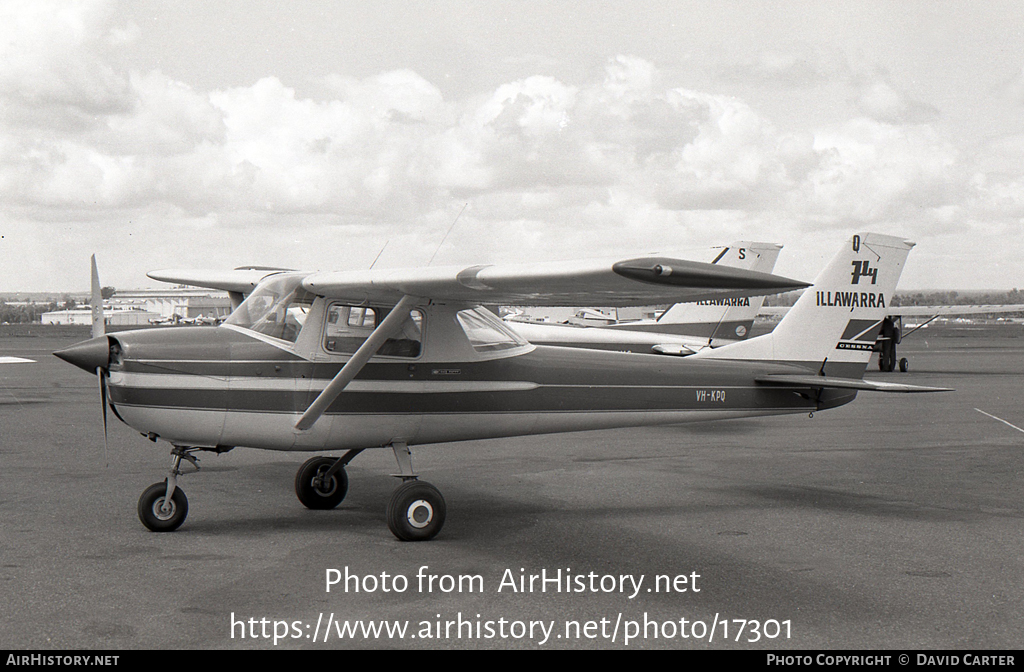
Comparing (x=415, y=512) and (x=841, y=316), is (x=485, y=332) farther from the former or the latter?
(x=841, y=316)

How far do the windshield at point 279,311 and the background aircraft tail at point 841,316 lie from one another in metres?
4.69

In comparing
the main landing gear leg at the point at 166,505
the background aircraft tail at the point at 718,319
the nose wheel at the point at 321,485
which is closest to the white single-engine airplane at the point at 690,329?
the background aircraft tail at the point at 718,319

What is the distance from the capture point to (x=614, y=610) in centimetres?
490

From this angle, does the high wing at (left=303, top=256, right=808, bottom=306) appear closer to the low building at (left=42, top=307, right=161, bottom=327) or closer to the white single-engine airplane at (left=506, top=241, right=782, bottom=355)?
the white single-engine airplane at (left=506, top=241, right=782, bottom=355)

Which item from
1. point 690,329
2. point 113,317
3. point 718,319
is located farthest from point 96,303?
point 113,317

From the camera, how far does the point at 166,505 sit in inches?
265

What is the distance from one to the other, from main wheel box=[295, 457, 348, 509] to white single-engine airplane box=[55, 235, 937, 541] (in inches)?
0.5

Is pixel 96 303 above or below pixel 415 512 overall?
above

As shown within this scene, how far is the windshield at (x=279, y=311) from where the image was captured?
273 inches

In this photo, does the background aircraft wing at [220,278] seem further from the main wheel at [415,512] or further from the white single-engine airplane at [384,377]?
the main wheel at [415,512]

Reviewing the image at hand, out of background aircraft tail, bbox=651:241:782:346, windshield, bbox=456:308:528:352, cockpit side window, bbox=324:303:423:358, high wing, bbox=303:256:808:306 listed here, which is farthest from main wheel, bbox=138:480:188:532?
background aircraft tail, bbox=651:241:782:346

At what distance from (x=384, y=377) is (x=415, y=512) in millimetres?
1153

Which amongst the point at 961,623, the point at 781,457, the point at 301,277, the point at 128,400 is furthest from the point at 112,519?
the point at 781,457
